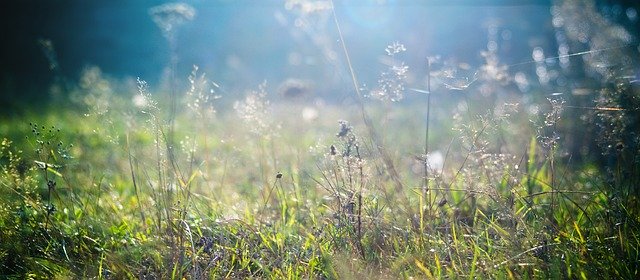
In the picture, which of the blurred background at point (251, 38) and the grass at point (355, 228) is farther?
the blurred background at point (251, 38)

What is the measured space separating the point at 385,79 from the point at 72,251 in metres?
1.20

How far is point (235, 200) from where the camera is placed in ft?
10.3

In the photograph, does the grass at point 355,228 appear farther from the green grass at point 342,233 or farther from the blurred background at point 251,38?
the blurred background at point 251,38

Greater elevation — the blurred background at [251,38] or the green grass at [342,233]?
the blurred background at [251,38]

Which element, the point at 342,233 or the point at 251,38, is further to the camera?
the point at 251,38

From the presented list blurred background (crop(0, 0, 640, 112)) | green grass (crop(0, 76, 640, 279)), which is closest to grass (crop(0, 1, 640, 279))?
green grass (crop(0, 76, 640, 279))

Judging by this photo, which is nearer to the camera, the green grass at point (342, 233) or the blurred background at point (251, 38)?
the green grass at point (342, 233)

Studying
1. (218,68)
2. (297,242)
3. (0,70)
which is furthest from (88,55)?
(297,242)

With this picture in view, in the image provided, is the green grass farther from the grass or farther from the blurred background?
the blurred background

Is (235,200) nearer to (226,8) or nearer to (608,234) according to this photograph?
(608,234)

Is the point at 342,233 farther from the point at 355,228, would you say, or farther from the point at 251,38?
the point at 251,38

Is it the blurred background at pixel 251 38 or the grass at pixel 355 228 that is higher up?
the blurred background at pixel 251 38

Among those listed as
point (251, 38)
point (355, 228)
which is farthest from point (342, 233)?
point (251, 38)

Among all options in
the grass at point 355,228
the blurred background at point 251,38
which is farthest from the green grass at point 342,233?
the blurred background at point 251,38
